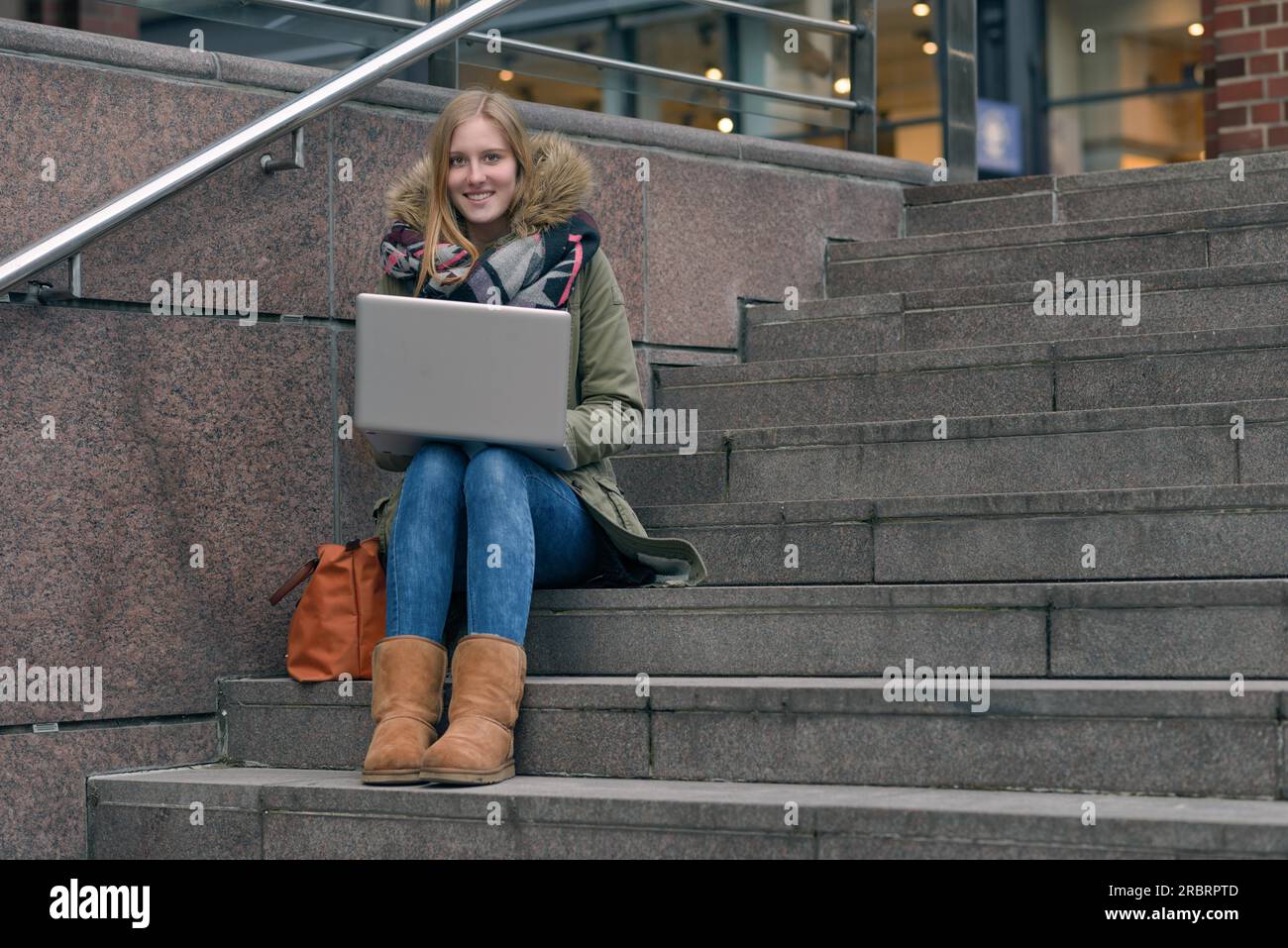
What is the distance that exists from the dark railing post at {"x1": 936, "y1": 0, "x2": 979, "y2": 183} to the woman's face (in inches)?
111

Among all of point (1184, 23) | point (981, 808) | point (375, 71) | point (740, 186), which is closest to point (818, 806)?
point (981, 808)

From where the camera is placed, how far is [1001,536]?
13.9 feet

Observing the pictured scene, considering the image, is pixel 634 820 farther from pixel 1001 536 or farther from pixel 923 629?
pixel 1001 536

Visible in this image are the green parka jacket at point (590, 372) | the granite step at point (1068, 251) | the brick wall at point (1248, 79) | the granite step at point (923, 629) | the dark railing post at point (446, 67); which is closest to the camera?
the granite step at point (923, 629)

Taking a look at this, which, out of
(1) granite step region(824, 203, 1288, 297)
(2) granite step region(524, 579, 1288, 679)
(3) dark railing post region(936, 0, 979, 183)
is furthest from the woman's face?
(3) dark railing post region(936, 0, 979, 183)

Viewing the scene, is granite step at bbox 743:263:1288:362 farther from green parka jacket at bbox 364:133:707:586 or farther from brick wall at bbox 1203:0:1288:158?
brick wall at bbox 1203:0:1288:158

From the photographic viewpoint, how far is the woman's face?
454 cm

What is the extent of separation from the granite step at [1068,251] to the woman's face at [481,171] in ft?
5.89

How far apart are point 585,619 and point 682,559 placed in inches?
10.5

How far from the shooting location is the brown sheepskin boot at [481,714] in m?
3.82

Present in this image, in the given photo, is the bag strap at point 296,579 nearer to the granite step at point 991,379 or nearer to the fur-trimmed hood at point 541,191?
the fur-trimmed hood at point 541,191

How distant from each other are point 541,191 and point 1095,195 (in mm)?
2263

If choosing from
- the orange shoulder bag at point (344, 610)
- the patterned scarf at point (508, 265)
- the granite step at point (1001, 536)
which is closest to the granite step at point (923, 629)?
the granite step at point (1001, 536)

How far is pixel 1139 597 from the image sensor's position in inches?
147
